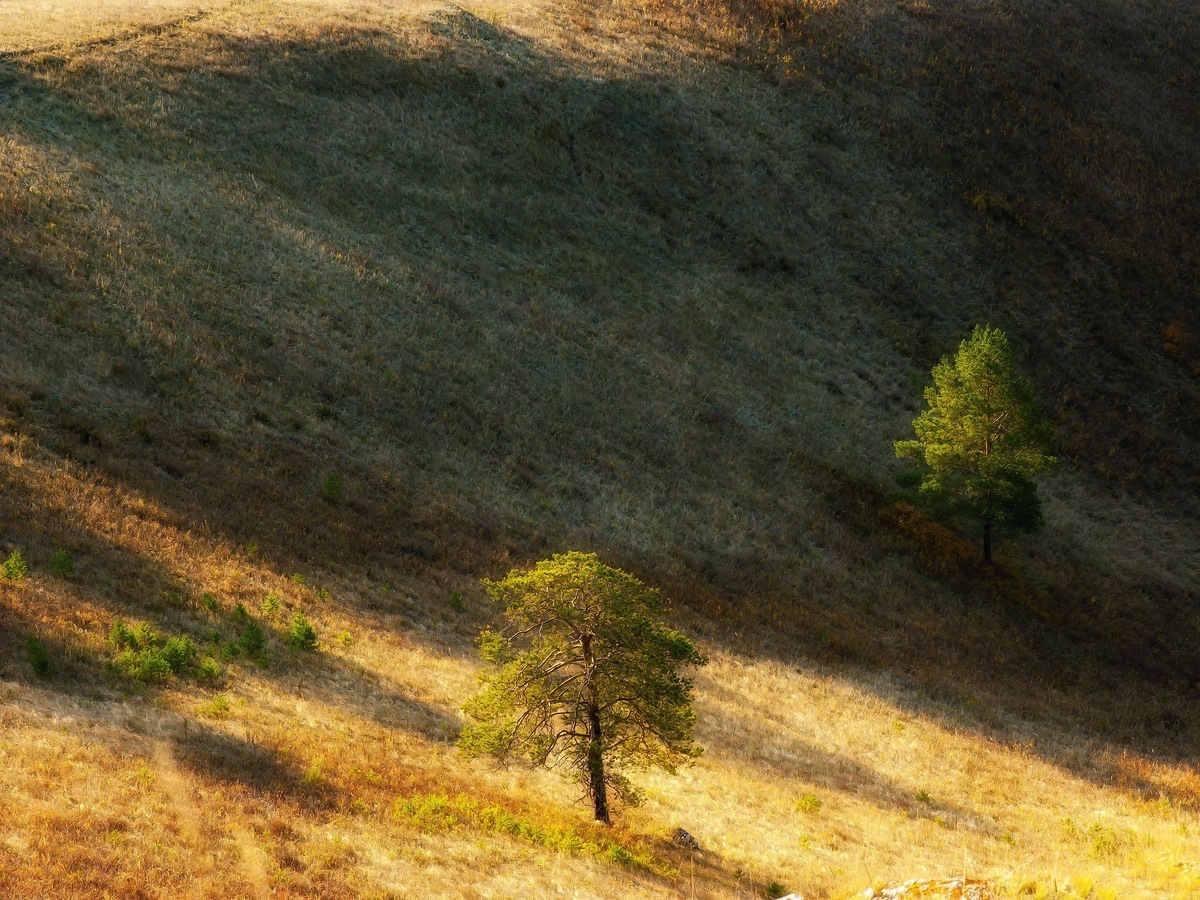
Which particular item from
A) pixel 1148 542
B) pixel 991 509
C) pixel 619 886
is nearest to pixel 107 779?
pixel 619 886

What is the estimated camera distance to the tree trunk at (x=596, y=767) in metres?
15.8

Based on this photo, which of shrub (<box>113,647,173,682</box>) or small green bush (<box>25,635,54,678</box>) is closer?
small green bush (<box>25,635,54,678</box>)

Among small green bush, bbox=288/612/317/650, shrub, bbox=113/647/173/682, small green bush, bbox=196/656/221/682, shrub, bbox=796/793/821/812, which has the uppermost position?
shrub, bbox=113/647/173/682

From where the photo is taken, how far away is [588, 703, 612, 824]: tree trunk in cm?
1580

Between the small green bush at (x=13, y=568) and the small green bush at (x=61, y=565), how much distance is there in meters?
0.70

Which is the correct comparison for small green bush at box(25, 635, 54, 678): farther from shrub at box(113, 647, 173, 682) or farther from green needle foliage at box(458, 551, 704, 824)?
green needle foliage at box(458, 551, 704, 824)

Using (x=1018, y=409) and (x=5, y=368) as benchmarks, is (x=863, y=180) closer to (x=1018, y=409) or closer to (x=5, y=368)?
(x=1018, y=409)

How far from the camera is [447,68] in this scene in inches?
1966

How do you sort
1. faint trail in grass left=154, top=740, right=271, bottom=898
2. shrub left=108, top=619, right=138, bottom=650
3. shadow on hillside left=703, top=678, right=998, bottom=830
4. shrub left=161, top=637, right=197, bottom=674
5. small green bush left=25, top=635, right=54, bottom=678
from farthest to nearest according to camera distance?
A: shadow on hillside left=703, top=678, right=998, bottom=830, shrub left=161, top=637, right=197, bottom=674, shrub left=108, top=619, right=138, bottom=650, small green bush left=25, top=635, right=54, bottom=678, faint trail in grass left=154, top=740, right=271, bottom=898

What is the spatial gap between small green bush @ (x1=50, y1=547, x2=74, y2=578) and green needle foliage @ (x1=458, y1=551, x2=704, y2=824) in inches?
349

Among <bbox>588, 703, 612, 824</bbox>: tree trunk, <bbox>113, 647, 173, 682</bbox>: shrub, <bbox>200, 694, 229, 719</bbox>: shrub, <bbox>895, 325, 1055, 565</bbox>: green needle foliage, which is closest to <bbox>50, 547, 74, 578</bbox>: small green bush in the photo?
<bbox>113, 647, 173, 682</bbox>: shrub

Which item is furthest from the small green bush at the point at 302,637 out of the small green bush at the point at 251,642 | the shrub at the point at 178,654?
the shrub at the point at 178,654

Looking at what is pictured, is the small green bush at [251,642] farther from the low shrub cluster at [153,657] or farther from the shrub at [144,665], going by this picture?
the shrub at [144,665]

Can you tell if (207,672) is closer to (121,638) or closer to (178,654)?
(178,654)
